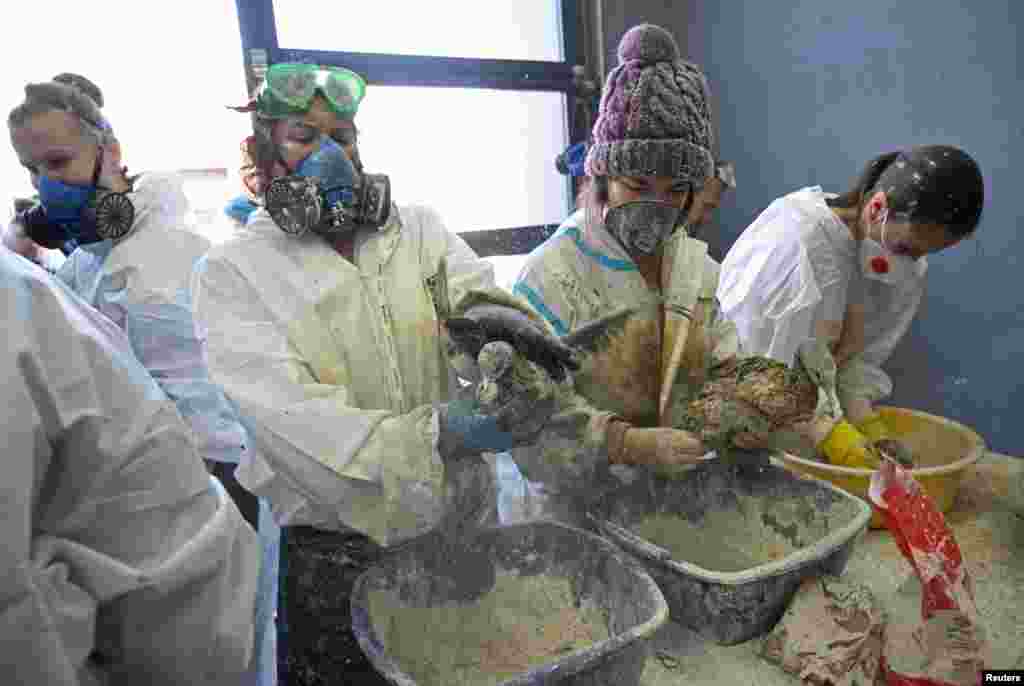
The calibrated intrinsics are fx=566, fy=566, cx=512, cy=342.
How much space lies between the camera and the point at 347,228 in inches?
44.3

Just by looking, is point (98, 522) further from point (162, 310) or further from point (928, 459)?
point (928, 459)

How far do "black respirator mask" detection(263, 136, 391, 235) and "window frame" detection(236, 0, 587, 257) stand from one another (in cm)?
154

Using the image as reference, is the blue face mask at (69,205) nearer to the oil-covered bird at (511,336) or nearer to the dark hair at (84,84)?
the dark hair at (84,84)

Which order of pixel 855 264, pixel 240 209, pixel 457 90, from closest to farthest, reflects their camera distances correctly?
1. pixel 855 264
2. pixel 240 209
3. pixel 457 90

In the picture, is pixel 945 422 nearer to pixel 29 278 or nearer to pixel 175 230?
pixel 29 278

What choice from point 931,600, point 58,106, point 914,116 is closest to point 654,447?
point 931,600

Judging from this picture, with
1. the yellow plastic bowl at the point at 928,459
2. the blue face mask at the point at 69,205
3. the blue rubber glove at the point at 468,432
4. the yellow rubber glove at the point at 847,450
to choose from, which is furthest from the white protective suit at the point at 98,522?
the yellow rubber glove at the point at 847,450

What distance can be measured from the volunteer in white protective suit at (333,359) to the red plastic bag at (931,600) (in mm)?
727

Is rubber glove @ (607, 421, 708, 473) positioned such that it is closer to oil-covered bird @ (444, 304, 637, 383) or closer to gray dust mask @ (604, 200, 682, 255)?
oil-covered bird @ (444, 304, 637, 383)

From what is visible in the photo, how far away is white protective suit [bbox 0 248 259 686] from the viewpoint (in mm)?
527

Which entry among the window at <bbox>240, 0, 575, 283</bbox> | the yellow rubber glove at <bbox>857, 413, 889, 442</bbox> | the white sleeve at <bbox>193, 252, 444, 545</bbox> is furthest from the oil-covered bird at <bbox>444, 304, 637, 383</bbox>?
the window at <bbox>240, 0, 575, 283</bbox>

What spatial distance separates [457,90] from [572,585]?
2606 millimetres

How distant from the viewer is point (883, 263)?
5.82ft

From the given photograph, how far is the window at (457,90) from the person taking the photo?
8.21 ft
